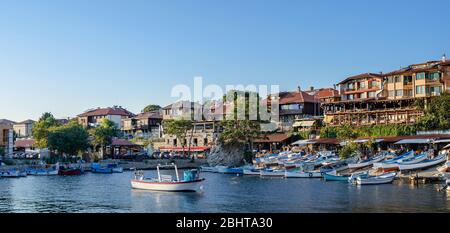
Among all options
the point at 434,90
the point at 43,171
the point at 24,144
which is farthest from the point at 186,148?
the point at 434,90

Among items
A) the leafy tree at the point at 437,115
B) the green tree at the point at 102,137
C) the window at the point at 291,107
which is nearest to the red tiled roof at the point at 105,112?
the green tree at the point at 102,137

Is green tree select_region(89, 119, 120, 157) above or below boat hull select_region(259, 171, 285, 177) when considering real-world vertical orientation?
above

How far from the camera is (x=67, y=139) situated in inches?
2680

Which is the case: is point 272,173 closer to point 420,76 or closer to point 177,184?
point 177,184

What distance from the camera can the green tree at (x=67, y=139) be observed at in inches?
2660

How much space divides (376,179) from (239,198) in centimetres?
1326

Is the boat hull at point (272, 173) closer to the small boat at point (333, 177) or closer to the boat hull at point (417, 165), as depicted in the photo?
the small boat at point (333, 177)

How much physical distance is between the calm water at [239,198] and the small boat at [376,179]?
816 mm

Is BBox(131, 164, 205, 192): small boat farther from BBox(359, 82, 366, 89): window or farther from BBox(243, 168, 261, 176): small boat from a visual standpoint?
BBox(359, 82, 366, 89): window

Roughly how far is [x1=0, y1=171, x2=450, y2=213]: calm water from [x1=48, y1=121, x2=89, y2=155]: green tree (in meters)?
24.5

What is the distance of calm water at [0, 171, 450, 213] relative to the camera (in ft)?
90.9

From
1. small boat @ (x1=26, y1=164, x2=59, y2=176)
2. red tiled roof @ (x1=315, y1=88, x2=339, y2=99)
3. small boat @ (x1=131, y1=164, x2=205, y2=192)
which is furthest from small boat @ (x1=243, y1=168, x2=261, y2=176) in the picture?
red tiled roof @ (x1=315, y1=88, x2=339, y2=99)
